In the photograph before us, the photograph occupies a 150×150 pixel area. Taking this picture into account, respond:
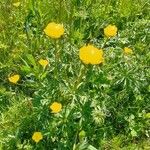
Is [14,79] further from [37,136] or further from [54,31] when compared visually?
[54,31]


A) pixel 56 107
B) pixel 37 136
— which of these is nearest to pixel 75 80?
pixel 56 107

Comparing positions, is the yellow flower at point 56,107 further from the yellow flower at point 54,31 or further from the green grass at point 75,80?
the yellow flower at point 54,31

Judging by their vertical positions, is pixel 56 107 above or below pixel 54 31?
below

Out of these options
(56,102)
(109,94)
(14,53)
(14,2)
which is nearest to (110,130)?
(109,94)

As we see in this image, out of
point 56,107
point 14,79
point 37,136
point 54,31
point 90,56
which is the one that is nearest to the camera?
point 90,56

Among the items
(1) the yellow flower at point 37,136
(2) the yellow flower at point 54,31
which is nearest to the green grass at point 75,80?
(1) the yellow flower at point 37,136

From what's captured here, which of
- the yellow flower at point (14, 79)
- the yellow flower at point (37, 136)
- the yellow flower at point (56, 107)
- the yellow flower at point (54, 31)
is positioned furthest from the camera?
the yellow flower at point (14, 79)

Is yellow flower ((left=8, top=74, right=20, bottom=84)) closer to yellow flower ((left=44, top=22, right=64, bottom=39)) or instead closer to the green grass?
the green grass

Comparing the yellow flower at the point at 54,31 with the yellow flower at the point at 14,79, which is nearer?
the yellow flower at the point at 54,31

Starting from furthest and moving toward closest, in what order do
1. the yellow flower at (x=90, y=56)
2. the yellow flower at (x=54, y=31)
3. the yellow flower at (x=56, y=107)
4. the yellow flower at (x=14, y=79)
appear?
1. the yellow flower at (x=14, y=79)
2. the yellow flower at (x=56, y=107)
3. the yellow flower at (x=54, y=31)
4. the yellow flower at (x=90, y=56)

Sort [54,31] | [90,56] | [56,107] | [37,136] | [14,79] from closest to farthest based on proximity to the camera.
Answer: [90,56] < [54,31] < [56,107] < [37,136] < [14,79]
